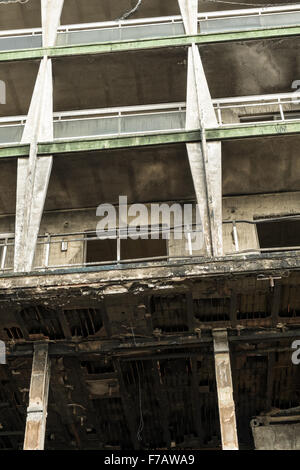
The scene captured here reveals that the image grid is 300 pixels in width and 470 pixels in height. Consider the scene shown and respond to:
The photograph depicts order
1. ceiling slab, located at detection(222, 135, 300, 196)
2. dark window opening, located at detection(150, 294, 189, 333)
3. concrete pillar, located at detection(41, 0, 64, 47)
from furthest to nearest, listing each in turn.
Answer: concrete pillar, located at detection(41, 0, 64, 47) < ceiling slab, located at detection(222, 135, 300, 196) < dark window opening, located at detection(150, 294, 189, 333)

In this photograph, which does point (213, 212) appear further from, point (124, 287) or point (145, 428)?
point (145, 428)

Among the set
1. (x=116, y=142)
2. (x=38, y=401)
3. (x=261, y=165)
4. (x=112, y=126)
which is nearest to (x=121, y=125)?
(x=112, y=126)

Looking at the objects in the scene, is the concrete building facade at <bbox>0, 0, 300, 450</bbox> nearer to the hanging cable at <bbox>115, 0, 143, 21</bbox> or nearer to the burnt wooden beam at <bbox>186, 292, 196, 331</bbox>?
the burnt wooden beam at <bbox>186, 292, 196, 331</bbox>

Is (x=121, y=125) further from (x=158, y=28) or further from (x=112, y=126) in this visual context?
(x=158, y=28)

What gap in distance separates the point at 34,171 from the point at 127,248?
5.31 m

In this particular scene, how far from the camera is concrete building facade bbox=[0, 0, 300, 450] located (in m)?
11.4

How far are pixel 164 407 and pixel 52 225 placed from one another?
19.5ft

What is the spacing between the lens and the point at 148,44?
651 inches

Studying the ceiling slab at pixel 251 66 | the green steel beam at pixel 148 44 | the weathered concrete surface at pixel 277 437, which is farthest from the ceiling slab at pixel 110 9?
the weathered concrete surface at pixel 277 437

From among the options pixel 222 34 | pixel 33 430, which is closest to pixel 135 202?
pixel 222 34

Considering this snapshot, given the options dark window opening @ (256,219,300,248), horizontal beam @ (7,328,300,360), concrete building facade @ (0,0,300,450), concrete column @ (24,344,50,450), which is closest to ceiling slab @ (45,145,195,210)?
concrete building facade @ (0,0,300,450)

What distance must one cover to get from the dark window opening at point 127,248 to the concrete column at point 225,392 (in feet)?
20.7

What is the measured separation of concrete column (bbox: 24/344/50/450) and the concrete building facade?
3 cm

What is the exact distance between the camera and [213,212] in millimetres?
13523
